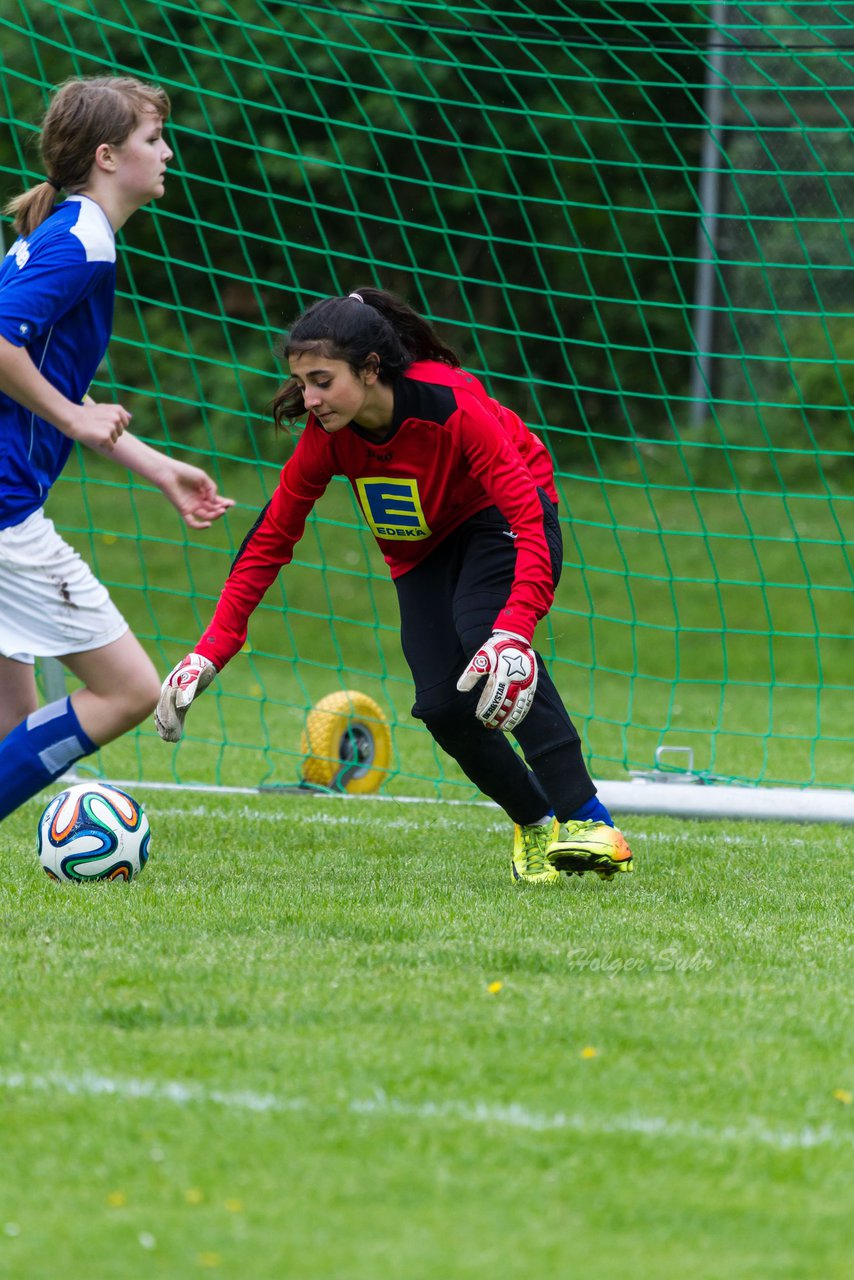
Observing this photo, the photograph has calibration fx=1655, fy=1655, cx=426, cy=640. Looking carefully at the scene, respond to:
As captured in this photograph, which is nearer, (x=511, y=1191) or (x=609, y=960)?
(x=511, y=1191)

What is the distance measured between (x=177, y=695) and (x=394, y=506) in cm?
75

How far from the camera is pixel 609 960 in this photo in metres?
3.41

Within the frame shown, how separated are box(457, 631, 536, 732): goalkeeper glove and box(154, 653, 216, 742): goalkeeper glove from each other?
683mm

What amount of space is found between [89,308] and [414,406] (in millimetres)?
838

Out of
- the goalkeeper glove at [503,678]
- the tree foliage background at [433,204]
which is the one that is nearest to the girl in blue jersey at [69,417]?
the goalkeeper glove at [503,678]

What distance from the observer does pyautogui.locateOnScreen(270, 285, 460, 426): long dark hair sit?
13.1 feet

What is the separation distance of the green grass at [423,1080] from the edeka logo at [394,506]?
36.5 inches

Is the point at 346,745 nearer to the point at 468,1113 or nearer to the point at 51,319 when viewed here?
the point at 51,319

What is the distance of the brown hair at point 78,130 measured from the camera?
4.11m

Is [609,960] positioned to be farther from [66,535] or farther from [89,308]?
[66,535]

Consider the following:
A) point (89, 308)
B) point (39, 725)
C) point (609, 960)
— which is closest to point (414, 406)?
point (89, 308)

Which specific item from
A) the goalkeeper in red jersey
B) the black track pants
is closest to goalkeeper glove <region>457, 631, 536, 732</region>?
the goalkeeper in red jersey

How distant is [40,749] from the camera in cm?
420

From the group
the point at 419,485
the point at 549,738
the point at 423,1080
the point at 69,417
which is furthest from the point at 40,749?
the point at 423,1080
